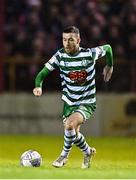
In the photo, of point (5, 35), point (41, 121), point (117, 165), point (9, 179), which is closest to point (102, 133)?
point (41, 121)

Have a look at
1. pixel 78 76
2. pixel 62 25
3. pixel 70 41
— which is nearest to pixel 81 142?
pixel 78 76

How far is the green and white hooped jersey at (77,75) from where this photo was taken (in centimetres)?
1361

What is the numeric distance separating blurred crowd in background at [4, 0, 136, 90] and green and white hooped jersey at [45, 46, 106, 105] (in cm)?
911

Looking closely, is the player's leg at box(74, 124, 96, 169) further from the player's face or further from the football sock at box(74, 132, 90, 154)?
the player's face

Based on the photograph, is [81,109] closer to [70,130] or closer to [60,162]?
[70,130]

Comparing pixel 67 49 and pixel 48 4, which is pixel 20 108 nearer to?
pixel 48 4

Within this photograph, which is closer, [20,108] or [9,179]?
[9,179]

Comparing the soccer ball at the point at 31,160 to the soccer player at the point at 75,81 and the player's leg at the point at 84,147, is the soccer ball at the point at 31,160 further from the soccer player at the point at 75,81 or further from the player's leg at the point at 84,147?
the player's leg at the point at 84,147

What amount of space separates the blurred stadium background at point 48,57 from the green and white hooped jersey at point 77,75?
9.37 meters

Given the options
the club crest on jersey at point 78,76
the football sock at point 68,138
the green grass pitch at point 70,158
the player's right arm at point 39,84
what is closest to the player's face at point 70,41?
the club crest on jersey at point 78,76

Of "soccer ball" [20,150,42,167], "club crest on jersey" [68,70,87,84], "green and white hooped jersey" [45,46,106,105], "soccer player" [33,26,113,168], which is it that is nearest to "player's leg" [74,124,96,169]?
"soccer player" [33,26,113,168]

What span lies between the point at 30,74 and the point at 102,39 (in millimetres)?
1938

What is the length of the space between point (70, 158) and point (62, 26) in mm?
7169

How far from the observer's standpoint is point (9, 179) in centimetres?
1111
